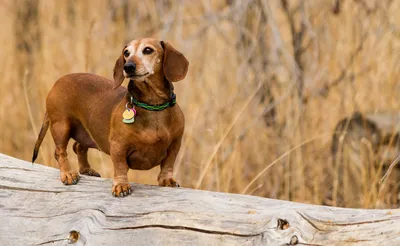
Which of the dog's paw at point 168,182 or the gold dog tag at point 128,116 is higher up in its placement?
the gold dog tag at point 128,116

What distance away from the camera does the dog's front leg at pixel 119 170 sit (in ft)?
8.82

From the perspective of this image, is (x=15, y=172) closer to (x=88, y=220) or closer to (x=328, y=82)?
(x=88, y=220)

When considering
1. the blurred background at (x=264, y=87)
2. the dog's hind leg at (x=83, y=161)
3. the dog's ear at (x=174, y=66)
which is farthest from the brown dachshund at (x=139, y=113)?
the blurred background at (x=264, y=87)

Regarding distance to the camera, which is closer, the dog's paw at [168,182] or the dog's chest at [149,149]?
the dog's chest at [149,149]

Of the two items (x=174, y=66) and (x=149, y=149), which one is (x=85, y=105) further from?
(x=174, y=66)

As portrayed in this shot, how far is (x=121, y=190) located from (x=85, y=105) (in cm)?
44

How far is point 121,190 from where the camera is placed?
2.72 metres

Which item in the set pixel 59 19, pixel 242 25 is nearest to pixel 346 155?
pixel 242 25

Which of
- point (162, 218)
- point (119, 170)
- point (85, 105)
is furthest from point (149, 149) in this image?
point (85, 105)

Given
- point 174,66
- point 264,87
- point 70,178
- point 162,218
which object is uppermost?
point 264,87

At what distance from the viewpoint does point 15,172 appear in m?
3.11

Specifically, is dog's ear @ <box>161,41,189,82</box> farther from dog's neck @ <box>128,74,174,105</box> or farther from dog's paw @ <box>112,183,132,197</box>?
dog's paw @ <box>112,183,132,197</box>

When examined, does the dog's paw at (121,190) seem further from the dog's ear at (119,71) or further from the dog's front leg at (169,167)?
the dog's ear at (119,71)

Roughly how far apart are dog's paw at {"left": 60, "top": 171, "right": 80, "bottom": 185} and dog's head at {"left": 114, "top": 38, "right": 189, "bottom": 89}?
50 cm
